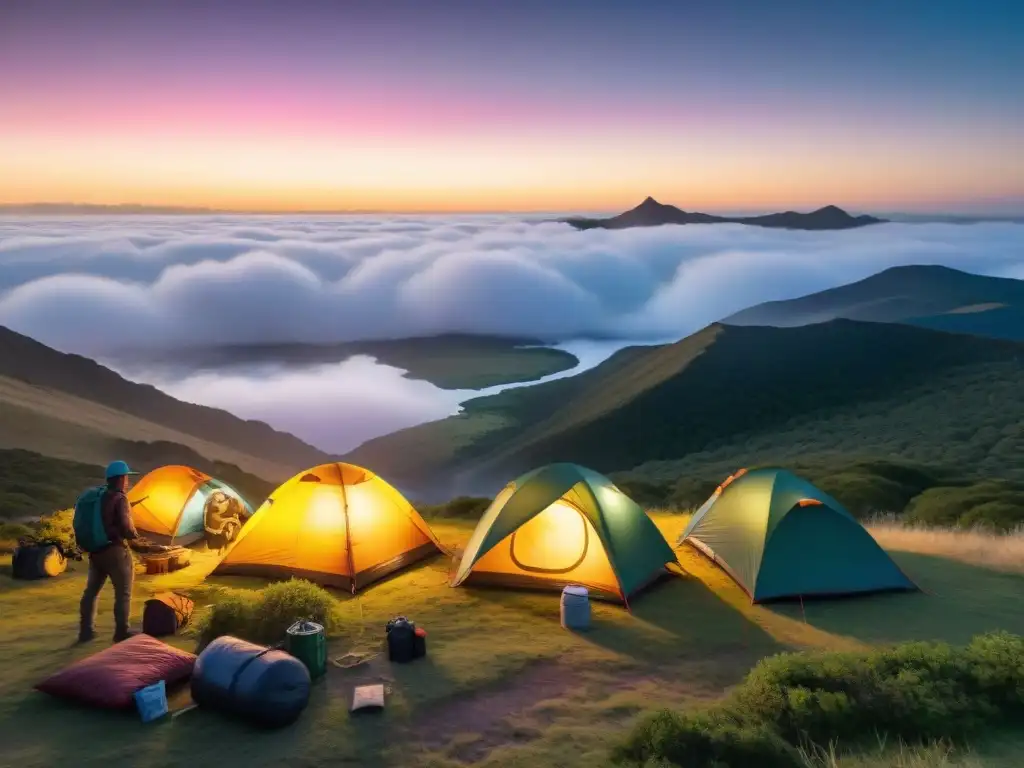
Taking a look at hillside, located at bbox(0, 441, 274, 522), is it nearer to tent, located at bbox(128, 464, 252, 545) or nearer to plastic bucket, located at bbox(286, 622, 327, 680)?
tent, located at bbox(128, 464, 252, 545)

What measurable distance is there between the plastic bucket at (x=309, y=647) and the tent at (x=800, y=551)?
7.07m

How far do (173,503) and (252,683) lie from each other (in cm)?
985

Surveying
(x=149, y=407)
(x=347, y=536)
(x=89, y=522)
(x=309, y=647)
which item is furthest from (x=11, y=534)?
(x=149, y=407)

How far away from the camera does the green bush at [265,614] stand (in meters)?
10.3

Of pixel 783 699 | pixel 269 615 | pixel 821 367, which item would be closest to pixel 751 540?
pixel 783 699

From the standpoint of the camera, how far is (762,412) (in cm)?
7506

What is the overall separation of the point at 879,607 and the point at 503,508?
20.9ft

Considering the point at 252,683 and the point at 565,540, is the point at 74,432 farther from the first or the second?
the point at 252,683

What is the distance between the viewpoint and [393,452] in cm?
9912

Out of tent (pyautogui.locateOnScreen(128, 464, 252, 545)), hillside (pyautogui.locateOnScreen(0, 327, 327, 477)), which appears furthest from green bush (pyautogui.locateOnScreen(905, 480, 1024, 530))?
hillside (pyautogui.locateOnScreen(0, 327, 327, 477))

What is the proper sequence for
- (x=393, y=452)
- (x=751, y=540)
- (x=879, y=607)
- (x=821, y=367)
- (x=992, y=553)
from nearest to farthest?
(x=879, y=607) < (x=751, y=540) < (x=992, y=553) < (x=821, y=367) < (x=393, y=452)

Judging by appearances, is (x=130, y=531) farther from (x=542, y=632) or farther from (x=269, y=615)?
(x=542, y=632)

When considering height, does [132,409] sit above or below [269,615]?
below

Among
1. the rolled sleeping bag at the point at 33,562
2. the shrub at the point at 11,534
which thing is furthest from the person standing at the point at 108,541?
the shrub at the point at 11,534
